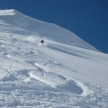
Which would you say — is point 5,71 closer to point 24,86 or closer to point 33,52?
point 24,86

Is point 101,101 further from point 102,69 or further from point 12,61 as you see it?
point 102,69

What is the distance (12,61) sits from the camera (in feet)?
34.8

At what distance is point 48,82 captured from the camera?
8555mm

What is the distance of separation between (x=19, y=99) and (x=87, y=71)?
494cm

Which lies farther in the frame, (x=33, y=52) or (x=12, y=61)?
(x=33, y=52)

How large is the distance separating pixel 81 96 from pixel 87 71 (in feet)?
11.9

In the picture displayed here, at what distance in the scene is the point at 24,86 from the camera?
309 inches

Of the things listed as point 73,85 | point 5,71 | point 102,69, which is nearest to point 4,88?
point 5,71

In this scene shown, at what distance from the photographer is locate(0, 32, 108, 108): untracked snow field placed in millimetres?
7133

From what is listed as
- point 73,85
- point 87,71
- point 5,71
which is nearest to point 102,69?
point 87,71

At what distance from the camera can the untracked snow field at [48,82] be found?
23.4 ft

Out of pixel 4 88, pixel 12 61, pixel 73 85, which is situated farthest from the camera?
pixel 12 61

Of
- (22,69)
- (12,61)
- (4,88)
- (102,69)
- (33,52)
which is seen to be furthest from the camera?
(33,52)

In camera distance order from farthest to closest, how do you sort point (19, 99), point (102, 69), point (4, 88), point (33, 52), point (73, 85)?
point (33, 52)
point (102, 69)
point (73, 85)
point (4, 88)
point (19, 99)
